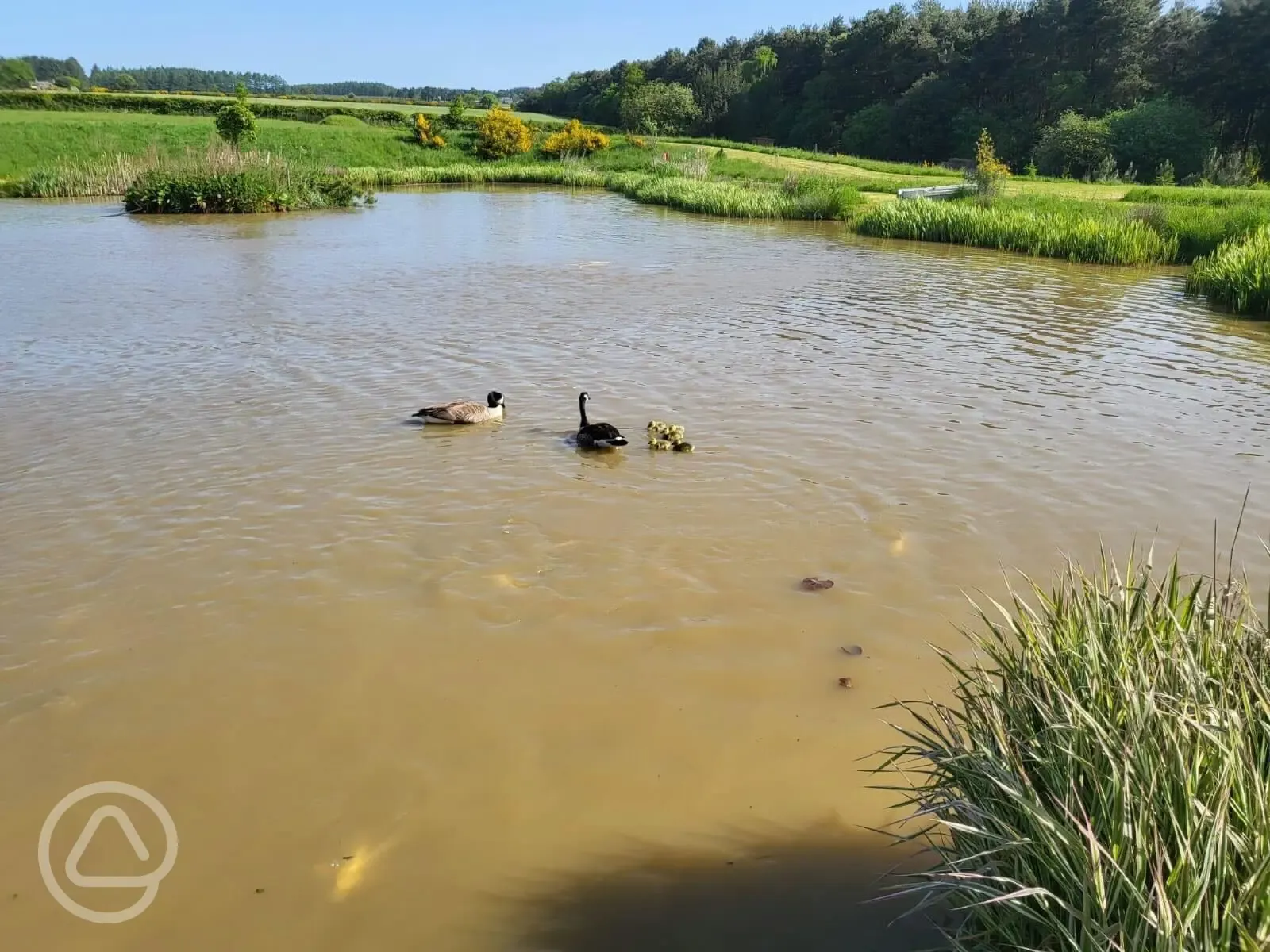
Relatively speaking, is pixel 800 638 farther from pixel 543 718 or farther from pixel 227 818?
pixel 227 818

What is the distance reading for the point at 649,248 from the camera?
891 inches

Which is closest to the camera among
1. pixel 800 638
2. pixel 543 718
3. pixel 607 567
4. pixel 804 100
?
pixel 543 718

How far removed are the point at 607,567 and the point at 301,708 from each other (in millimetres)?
2166

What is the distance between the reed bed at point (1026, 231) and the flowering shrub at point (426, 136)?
1660 inches

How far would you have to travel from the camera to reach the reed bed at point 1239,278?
1505cm

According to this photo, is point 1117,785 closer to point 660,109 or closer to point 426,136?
point 426,136

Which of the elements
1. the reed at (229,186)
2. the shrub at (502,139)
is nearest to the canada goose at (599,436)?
the reed at (229,186)

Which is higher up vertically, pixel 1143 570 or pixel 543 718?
pixel 1143 570

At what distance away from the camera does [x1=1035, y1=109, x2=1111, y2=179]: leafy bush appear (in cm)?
4423

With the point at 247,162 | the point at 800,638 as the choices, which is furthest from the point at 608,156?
the point at 800,638

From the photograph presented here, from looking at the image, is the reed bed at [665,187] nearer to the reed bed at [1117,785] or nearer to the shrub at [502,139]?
the shrub at [502,139]

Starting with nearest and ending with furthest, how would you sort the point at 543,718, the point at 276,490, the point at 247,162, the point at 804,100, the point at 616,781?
the point at 616,781
the point at 543,718
the point at 276,490
the point at 247,162
the point at 804,100

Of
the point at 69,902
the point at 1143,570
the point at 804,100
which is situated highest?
the point at 804,100

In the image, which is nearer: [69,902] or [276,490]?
[69,902]
